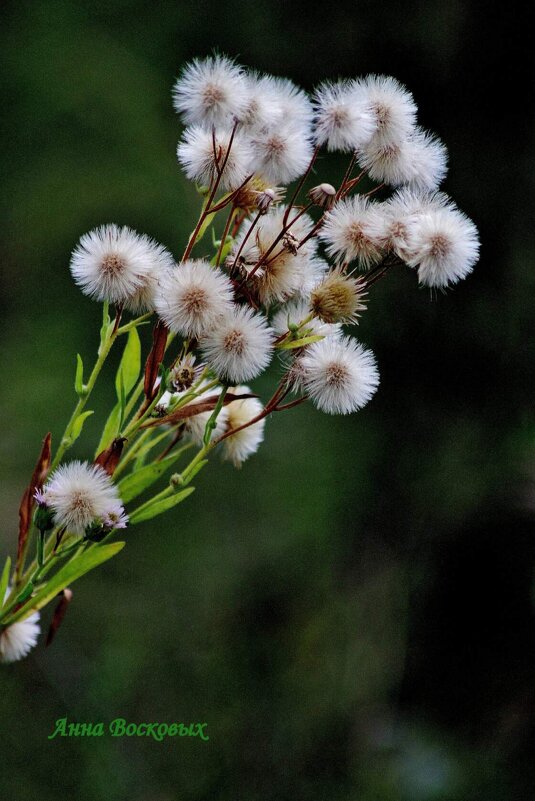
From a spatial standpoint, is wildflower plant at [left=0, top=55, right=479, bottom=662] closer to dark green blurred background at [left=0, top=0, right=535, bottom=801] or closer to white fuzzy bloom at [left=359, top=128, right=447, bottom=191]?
white fuzzy bloom at [left=359, top=128, right=447, bottom=191]

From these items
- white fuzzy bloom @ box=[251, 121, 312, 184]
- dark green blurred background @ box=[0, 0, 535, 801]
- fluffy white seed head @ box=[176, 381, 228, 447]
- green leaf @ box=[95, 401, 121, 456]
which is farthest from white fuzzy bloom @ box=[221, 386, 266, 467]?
dark green blurred background @ box=[0, 0, 535, 801]

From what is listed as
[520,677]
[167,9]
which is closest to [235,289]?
[520,677]

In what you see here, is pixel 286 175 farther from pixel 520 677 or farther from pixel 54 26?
pixel 54 26

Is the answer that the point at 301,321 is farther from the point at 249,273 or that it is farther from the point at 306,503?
the point at 306,503

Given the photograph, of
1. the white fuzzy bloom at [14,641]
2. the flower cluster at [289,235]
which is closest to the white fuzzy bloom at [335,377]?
the flower cluster at [289,235]

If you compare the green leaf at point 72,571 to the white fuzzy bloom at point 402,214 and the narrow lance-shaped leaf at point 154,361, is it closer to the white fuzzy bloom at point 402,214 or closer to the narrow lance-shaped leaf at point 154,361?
the narrow lance-shaped leaf at point 154,361
